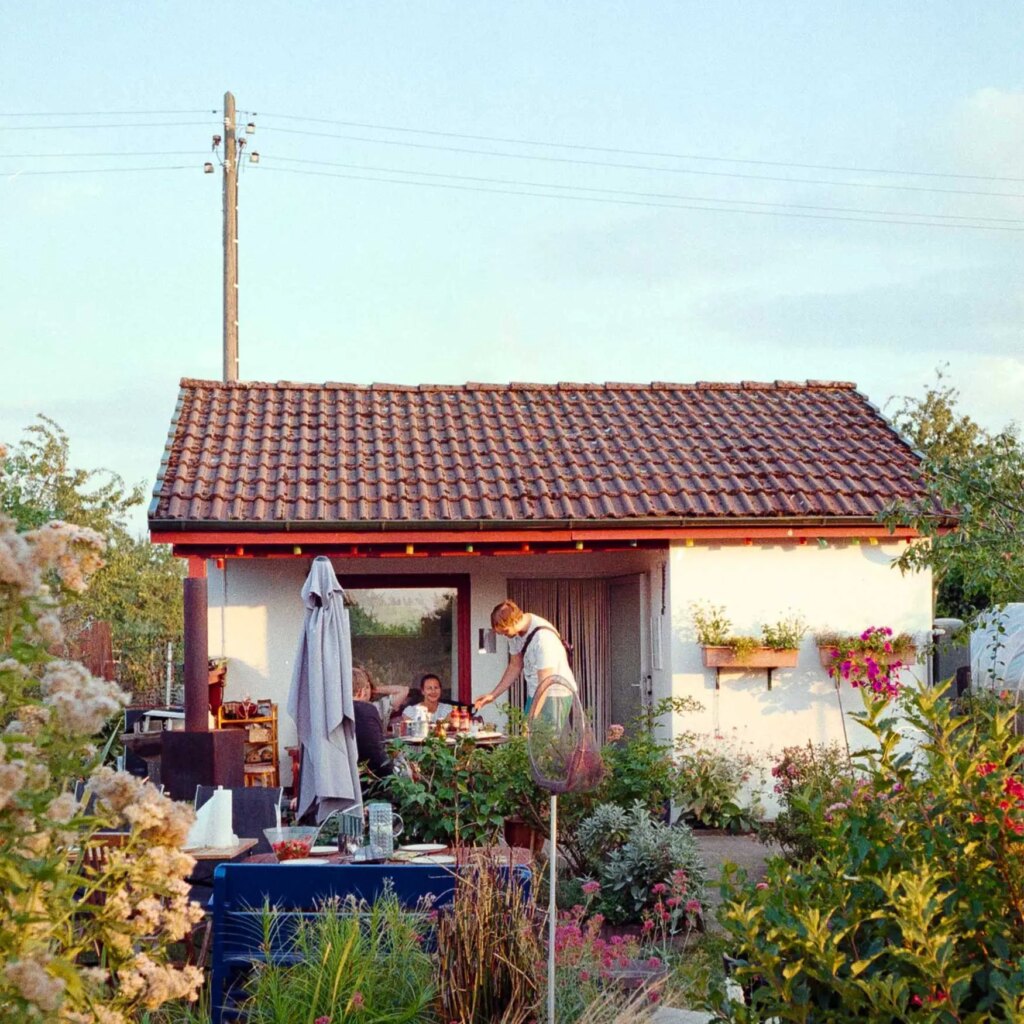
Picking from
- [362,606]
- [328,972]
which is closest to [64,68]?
[362,606]

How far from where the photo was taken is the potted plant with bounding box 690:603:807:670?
11445 mm

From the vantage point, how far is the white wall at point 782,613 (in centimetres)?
1168

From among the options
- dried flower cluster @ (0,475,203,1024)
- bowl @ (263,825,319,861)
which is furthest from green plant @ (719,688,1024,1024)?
bowl @ (263,825,319,861)

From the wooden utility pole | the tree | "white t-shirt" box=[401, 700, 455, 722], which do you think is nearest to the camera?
the tree

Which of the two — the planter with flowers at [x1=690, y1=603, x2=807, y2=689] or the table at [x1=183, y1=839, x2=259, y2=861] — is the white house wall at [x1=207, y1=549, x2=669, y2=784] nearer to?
the planter with flowers at [x1=690, y1=603, x2=807, y2=689]

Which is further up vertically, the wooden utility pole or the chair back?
the wooden utility pole

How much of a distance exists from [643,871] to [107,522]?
54.4ft

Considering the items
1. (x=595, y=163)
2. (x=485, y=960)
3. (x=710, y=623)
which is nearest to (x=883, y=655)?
(x=710, y=623)

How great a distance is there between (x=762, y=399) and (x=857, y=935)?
38.9 feet

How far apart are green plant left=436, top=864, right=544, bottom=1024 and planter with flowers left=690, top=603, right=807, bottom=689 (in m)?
6.58

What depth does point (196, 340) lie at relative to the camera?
23.6 m

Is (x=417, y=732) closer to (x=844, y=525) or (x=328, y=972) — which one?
(x=844, y=525)

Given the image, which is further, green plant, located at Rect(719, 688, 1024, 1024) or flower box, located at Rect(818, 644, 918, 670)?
flower box, located at Rect(818, 644, 918, 670)

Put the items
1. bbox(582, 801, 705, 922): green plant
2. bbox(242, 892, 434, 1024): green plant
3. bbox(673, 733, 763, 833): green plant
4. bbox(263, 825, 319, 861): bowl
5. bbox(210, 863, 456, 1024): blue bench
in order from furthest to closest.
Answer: bbox(673, 733, 763, 833): green plant
bbox(582, 801, 705, 922): green plant
bbox(263, 825, 319, 861): bowl
bbox(210, 863, 456, 1024): blue bench
bbox(242, 892, 434, 1024): green plant
